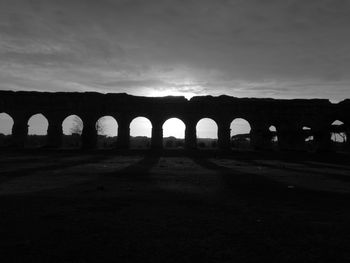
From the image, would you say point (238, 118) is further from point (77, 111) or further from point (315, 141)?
point (77, 111)

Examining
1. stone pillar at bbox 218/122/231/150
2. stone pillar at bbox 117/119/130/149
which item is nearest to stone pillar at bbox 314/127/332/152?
stone pillar at bbox 218/122/231/150

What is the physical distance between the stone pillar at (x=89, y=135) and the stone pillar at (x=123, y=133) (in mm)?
2068

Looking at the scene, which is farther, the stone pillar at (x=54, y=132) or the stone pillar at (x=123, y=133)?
the stone pillar at (x=123, y=133)

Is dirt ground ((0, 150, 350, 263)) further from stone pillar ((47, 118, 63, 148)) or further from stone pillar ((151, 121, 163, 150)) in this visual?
stone pillar ((47, 118, 63, 148))

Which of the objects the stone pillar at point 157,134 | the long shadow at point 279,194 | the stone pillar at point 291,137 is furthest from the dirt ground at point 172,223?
the stone pillar at point 291,137

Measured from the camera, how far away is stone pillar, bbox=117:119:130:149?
1201 inches

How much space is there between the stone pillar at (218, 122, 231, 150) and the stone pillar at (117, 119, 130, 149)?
25.2ft

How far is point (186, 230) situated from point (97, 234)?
1.10 meters

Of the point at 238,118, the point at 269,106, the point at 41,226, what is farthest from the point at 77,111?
the point at 41,226

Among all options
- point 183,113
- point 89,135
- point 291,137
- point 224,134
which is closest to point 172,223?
point 183,113

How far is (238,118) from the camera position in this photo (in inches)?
1229

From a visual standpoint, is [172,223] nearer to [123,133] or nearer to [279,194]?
[279,194]

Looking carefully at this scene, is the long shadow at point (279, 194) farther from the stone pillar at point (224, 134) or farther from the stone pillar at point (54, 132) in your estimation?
the stone pillar at point (54, 132)

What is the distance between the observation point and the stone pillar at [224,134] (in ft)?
102
